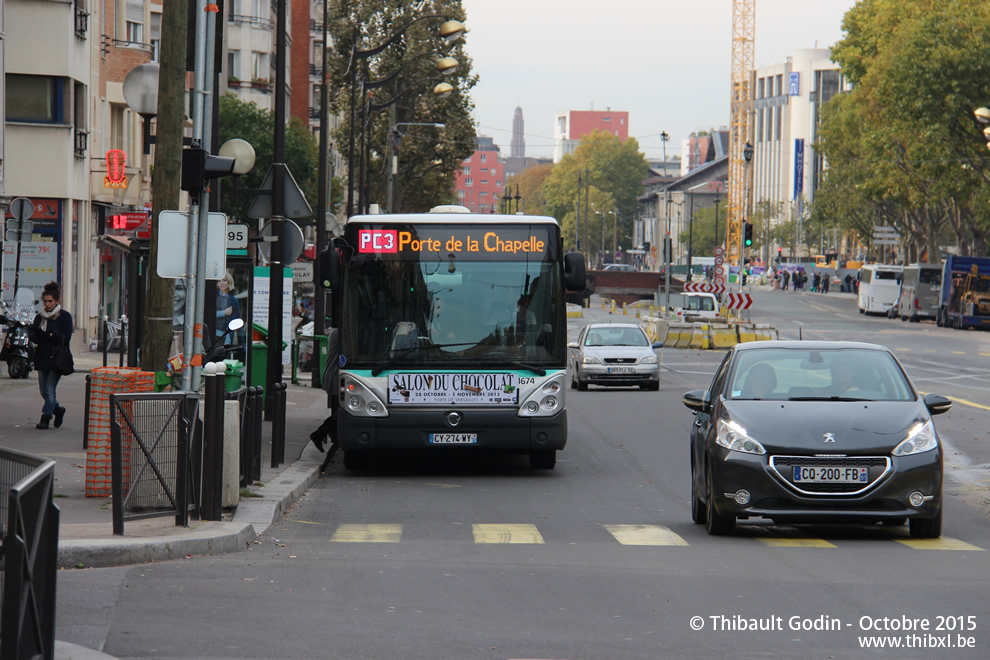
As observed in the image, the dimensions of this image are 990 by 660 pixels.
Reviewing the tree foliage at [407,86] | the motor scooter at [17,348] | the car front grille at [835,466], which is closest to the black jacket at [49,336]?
the motor scooter at [17,348]

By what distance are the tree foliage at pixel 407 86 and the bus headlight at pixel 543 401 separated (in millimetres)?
45770

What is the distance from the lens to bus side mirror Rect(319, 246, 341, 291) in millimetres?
15148

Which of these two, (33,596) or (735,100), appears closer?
(33,596)

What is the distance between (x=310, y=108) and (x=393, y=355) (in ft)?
234

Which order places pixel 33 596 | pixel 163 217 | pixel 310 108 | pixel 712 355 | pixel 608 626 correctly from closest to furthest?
1. pixel 33 596
2. pixel 608 626
3. pixel 163 217
4. pixel 712 355
5. pixel 310 108

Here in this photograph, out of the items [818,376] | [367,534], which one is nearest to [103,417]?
[367,534]

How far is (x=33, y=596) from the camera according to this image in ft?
16.1

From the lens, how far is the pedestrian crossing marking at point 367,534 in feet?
34.3

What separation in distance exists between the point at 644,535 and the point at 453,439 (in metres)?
4.53

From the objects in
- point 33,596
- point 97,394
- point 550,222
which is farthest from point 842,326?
point 33,596

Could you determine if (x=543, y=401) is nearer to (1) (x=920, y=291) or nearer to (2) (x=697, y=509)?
(2) (x=697, y=509)

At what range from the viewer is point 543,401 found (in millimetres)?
15094

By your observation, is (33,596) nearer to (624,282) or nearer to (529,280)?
(529,280)

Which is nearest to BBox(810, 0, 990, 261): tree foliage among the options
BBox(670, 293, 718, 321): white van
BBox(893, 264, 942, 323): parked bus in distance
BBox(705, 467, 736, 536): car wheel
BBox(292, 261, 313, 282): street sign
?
BBox(893, 264, 942, 323): parked bus in distance
